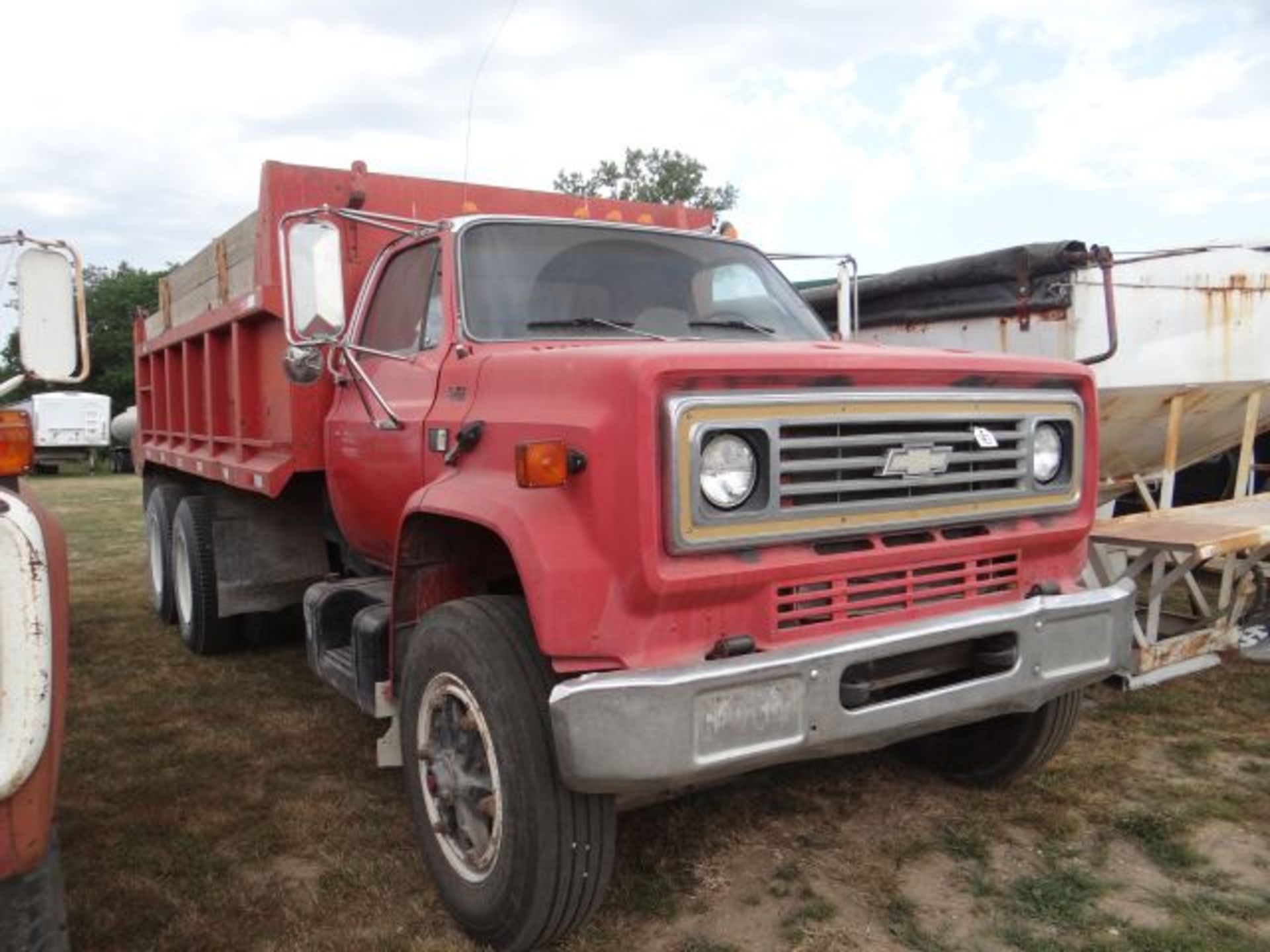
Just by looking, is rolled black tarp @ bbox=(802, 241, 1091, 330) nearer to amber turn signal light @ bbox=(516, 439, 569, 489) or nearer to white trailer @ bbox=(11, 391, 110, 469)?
amber turn signal light @ bbox=(516, 439, 569, 489)

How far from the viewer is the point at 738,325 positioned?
3.83 meters

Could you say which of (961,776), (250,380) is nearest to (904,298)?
(961,776)

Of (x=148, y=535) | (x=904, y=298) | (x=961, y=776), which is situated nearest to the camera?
(x=961, y=776)

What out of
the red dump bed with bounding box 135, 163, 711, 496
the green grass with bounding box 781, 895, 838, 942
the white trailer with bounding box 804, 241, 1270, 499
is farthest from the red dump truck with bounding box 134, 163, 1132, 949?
the white trailer with bounding box 804, 241, 1270, 499

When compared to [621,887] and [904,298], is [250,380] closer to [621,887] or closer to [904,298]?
[621,887]

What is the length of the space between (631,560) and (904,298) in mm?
4192

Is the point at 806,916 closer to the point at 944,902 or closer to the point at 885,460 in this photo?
the point at 944,902

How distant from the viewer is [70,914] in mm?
3176

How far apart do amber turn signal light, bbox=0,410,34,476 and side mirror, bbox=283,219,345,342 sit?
1.36m

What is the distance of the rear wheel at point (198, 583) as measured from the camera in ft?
19.6

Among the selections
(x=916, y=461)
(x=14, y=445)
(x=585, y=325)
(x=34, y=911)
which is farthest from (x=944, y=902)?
(x=14, y=445)

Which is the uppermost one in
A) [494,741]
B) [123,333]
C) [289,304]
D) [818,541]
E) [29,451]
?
[123,333]

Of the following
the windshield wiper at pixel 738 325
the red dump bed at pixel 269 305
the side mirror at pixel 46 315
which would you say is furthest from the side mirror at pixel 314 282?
the windshield wiper at pixel 738 325

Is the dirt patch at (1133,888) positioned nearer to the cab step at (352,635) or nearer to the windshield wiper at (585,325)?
the windshield wiper at (585,325)
